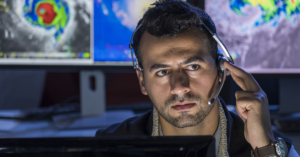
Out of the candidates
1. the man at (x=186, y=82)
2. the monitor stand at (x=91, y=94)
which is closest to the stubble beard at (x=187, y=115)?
the man at (x=186, y=82)

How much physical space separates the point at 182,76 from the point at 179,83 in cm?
3

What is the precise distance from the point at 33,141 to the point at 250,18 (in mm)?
920

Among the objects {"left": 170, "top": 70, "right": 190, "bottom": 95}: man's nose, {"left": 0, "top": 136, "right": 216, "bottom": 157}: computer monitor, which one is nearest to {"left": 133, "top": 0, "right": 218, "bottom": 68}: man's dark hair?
{"left": 170, "top": 70, "right": 190, "bottom": 95}: man's nose

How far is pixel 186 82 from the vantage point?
0.71 meters

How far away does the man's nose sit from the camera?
27.0 inches

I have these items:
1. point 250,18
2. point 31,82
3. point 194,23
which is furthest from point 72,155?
point 31,82

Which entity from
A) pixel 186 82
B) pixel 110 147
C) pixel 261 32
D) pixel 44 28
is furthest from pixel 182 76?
pixel 44 28

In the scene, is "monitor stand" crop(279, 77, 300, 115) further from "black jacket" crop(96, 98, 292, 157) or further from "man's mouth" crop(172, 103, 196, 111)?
"man's mouth" crop(172, 103, 196, 111)

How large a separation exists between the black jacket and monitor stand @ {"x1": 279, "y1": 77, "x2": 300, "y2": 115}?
436 millimetres

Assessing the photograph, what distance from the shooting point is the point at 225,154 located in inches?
28.0

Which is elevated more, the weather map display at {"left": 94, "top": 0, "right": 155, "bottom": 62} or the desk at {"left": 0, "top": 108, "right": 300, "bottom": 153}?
the weather map display at {"left": 94, "top": 0, "right": 155, "bottom": 62}

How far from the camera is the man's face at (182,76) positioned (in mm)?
709

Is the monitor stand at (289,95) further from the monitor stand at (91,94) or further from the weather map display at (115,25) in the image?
the monitor stand at (91,94)

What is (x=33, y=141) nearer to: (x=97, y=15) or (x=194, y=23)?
(x=194, y=23)
